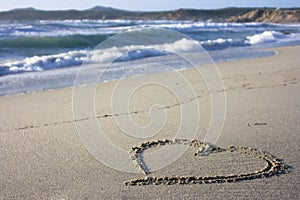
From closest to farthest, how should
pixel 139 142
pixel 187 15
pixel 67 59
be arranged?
pixel 139 142 < pixel 67 59 < pixel 187 15

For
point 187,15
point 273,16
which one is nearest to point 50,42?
point 273,16

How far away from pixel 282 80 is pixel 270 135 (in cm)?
320

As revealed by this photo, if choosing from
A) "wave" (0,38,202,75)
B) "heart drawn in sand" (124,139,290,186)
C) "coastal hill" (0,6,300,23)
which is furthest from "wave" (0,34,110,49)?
"coastal hill" (0,6,300,23)

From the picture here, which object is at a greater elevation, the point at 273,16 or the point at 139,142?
the point at 139,142

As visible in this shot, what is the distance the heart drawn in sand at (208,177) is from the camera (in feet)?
8.77

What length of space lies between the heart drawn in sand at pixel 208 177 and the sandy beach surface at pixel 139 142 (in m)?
0.05

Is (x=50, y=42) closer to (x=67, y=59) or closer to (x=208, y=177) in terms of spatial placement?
(x=67, y=59)

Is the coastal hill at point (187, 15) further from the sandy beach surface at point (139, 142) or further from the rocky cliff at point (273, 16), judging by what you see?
the sandy beach surface at point (139, 142)

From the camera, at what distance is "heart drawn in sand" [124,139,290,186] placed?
8.77 feet

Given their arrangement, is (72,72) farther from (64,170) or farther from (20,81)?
(64,170)

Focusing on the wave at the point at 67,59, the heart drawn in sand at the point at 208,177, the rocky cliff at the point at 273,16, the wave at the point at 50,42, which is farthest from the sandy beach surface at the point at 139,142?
the rocky cliff at the point at 273,16

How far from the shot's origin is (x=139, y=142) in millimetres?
3500

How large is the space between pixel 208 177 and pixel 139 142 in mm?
928

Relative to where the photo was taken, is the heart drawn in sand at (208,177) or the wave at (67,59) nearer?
the heart drawn in sand at (208,177)
